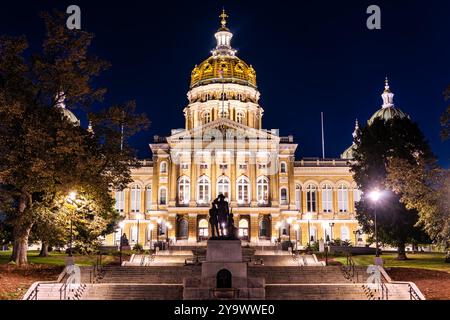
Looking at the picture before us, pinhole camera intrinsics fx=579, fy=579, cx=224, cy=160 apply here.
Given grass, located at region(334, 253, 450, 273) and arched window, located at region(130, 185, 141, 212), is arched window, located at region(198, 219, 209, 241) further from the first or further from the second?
grass, located at region(334, 253, 450, 273)

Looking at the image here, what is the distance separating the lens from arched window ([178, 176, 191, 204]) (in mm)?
70062

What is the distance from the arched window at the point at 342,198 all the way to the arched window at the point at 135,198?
27.7 metres

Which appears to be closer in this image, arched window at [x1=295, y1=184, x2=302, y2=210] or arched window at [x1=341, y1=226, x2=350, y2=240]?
arched window at [x1=295, y1=184, x2=302, y2=210]

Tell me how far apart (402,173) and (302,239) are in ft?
156

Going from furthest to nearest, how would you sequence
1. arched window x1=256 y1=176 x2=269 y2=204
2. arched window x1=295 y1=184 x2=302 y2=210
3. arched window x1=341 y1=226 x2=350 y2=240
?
arched window x1=341 y1=226 x2=350 y2=240 < arched window x1=295 y1=184 x2=302 y2=210 < arched window x1=256 y1=176 x2=269 y2=204

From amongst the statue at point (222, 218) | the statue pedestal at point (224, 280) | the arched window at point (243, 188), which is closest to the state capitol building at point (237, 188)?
the arched window at point (243, 188)

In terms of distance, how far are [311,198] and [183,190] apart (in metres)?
19.5

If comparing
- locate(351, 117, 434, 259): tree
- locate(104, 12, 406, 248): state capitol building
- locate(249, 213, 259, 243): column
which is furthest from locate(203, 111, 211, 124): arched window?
locate(351, 117, 434, 259): tree

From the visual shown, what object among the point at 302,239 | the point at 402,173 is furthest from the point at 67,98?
the point at 302,239

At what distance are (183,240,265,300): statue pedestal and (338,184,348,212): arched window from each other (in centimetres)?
5414

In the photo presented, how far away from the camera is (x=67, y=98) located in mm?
35219

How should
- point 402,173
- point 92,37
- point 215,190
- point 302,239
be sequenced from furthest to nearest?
point 302,239 → point 215,190 → point 92,37 → point 402,173
